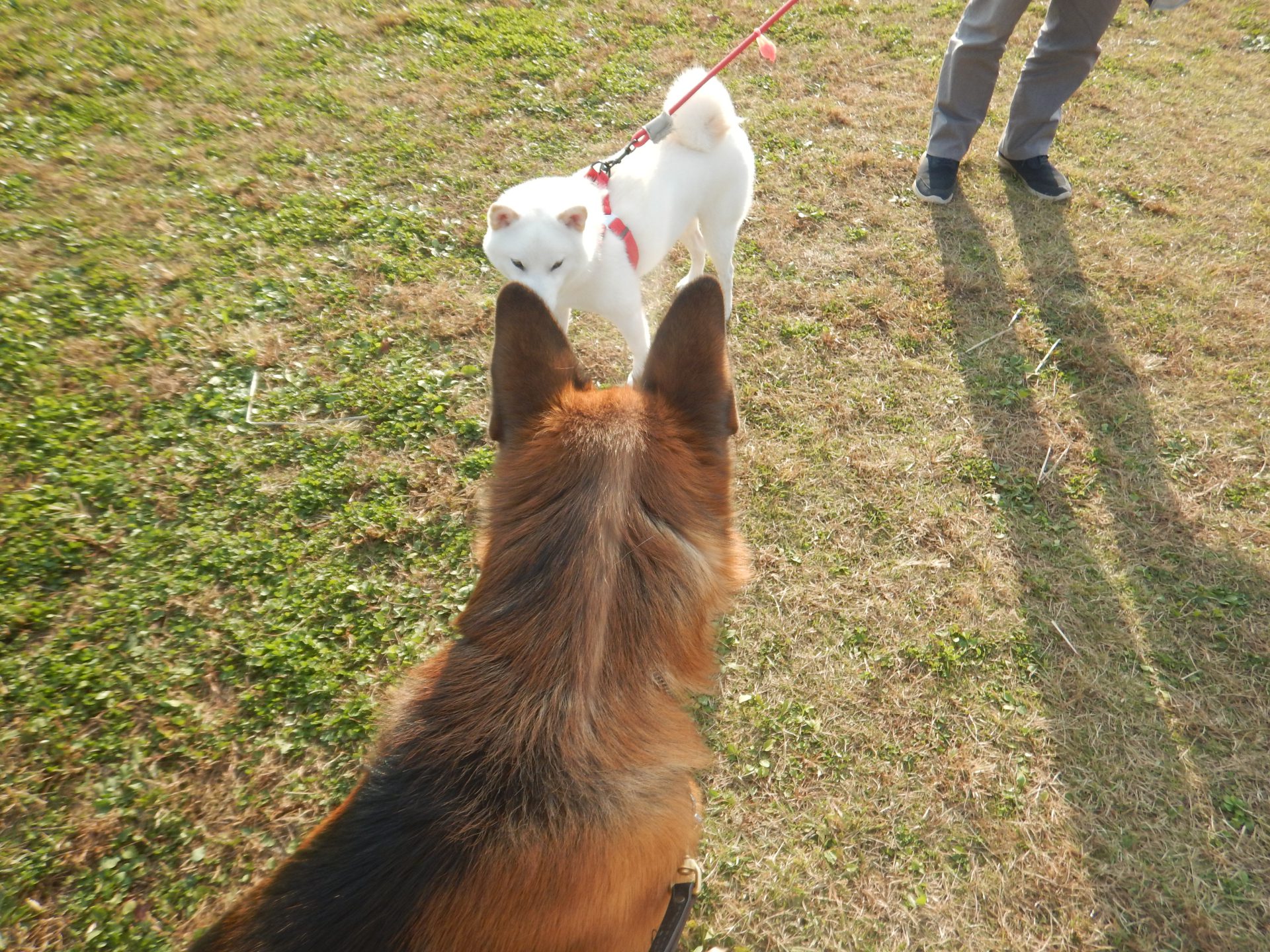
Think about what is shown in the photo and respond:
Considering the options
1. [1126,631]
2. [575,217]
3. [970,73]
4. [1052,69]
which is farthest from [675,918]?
[1052,69]

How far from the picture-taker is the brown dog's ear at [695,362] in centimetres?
160

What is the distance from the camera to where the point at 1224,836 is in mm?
2391

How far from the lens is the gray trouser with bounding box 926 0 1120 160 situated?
4.32m

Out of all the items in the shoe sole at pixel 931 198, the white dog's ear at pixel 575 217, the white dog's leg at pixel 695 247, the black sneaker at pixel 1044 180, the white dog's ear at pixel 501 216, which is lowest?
the black sneaker at pixel 1044 180

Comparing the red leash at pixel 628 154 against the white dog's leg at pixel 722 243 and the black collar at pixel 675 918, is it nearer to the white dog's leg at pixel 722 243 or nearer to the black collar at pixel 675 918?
the white dog's leg at pixel 722 243

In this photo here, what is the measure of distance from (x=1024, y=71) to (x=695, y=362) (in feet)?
17.5

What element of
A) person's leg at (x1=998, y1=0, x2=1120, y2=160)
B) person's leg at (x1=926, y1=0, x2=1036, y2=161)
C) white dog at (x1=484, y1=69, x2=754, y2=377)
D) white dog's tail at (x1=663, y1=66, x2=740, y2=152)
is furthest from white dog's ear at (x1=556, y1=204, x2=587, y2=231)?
person's leg at (x1=998, y1=0, x2=1120, y2=160)

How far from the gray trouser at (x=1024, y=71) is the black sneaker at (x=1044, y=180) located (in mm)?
70

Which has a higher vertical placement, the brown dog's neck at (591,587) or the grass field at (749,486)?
the brown dog's neck at (591,587)

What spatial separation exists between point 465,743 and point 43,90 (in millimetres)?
7190

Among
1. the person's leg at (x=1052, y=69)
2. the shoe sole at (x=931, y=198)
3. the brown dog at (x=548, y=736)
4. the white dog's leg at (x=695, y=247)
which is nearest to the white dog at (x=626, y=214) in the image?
the white dog's leg at (x=695, y=247)

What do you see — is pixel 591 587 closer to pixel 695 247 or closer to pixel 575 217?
pixel 575 217

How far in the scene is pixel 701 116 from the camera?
10.5 ft

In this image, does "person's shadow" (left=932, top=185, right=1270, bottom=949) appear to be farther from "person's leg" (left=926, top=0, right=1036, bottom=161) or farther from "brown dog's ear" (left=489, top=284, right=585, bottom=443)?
"brown dog's ear" (left=489, top=284, right=585, bottom=443)
